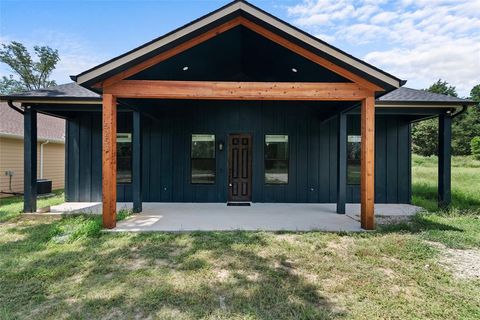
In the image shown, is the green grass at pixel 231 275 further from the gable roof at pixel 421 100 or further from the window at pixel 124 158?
the window at pixel 124 158

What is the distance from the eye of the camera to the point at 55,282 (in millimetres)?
3039

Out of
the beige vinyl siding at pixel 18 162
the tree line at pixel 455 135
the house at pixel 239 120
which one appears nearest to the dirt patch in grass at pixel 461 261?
the house at pixel 239 120

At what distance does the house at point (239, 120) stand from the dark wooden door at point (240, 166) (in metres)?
0.03

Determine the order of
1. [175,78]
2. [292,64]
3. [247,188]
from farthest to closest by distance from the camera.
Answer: [247,188], [175,78], [292,64]

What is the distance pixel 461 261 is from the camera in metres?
3.64

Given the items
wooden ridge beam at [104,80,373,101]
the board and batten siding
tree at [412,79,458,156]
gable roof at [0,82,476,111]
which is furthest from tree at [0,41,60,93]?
tree at [412,79,458,156]

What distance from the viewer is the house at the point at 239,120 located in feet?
16.0

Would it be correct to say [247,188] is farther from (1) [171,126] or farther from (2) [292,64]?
(2) [292,64]

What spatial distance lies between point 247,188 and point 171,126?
300cm

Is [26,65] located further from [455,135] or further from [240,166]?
[455,135]

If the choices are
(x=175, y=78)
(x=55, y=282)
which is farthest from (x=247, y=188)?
(x=55, y=282)

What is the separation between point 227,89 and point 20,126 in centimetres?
1021

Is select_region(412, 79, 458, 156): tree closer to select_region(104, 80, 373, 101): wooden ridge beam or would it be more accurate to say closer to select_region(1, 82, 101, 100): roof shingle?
select_region(104, 80, 373, 101): wooden ridge beam

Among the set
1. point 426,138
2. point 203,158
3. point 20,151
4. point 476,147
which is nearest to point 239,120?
point 203,158
